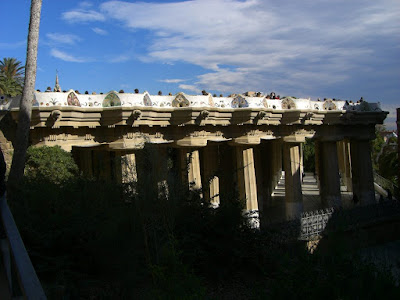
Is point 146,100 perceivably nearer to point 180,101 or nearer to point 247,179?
point 180,101

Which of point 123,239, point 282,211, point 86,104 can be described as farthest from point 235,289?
point 282,211

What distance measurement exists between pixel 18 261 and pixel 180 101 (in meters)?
12.4

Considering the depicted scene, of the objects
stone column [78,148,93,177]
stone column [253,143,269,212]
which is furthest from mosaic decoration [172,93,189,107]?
stone column [253,143,269,212]

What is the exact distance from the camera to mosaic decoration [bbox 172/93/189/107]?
15.5m

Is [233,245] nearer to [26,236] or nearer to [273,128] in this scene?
[26,236]

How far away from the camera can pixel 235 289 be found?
26.2 ft

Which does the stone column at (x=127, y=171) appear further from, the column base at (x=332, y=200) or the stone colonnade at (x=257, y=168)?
the column base at (x=332, y=200)

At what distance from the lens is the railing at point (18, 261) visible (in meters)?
3.18

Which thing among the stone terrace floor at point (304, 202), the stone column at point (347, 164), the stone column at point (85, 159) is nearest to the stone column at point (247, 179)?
the stone terrace floor at point (304, 202)

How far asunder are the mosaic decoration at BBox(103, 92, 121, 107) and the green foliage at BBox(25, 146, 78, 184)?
208 cm

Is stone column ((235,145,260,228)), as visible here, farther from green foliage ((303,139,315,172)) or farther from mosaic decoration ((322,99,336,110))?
green foliage ((303,139,315,172))

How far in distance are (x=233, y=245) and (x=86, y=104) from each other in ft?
24.4

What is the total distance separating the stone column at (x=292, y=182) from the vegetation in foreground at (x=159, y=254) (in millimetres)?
10625

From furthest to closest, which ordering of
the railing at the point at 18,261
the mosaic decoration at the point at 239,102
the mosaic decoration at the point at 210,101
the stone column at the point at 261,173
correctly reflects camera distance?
the stone column at the point at 261,173, the mosaic decoration at the point at 239,102, the mosaic decoration at the point at 210,101, the railing at the point at 18,261
